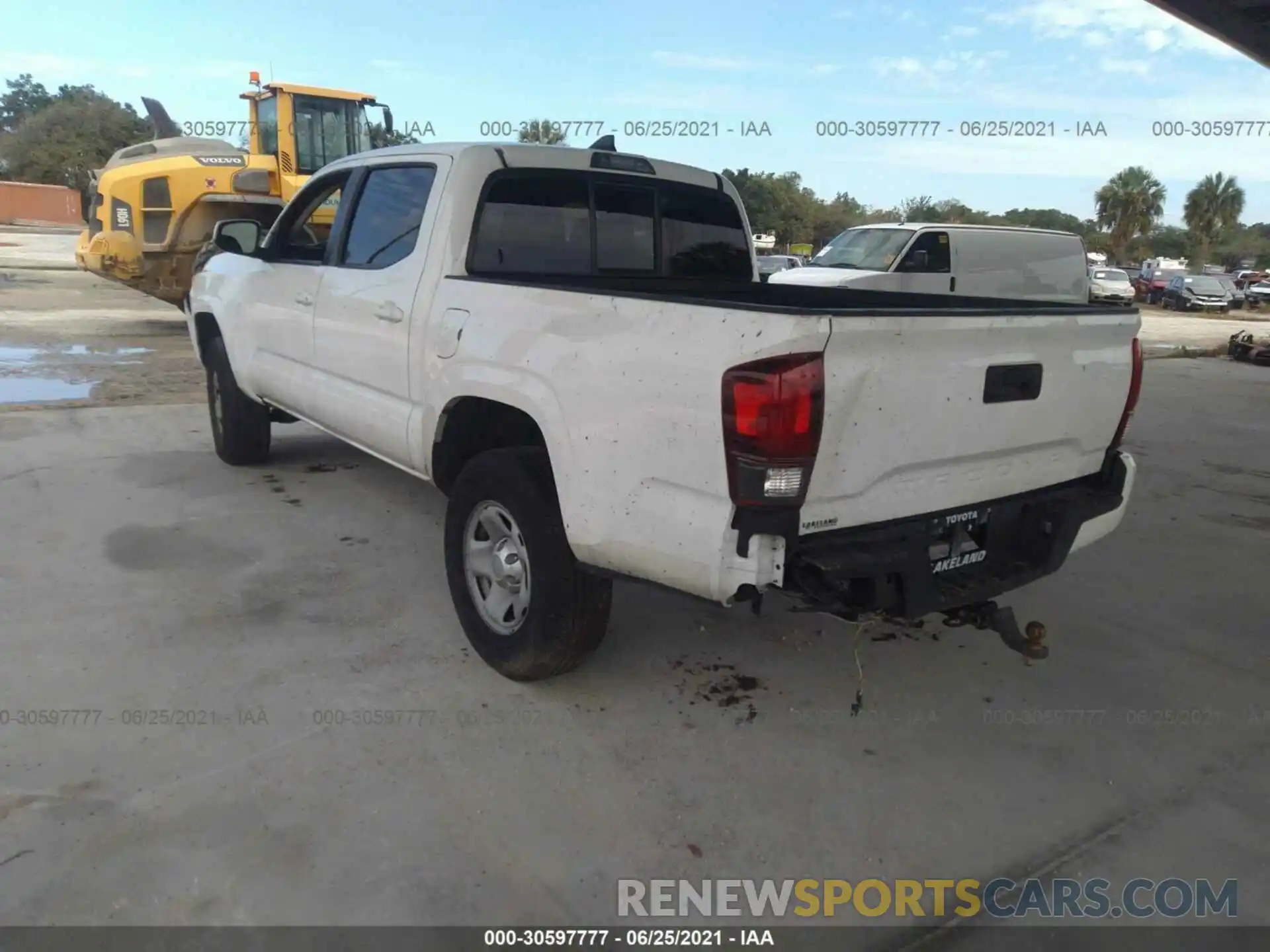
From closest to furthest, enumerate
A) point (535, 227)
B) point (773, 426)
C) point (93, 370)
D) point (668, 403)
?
point (773, 426), point (668, 403), point (535, 227), point (93, 370)

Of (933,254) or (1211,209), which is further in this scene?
(1211,209)

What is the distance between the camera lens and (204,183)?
11.9m

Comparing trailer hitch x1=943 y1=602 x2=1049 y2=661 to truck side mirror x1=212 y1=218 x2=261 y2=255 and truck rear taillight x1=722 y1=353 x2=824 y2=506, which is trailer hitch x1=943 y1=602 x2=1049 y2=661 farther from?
truck side mirror x1=212 y1=218 x2=261 y2=255

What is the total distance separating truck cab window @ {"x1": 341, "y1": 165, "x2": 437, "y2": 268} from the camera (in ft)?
12.8

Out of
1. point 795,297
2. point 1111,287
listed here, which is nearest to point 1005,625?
point 795,297

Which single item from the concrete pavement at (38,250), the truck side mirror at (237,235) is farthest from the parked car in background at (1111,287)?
the concrete pavement at (38,250)

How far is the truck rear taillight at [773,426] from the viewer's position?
2350mm

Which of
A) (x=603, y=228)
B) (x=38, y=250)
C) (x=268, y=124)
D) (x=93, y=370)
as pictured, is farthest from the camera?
(x=38, y=250)

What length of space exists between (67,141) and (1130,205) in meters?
66.3

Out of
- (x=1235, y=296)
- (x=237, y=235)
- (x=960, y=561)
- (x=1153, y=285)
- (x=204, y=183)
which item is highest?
(x=204, y=183)

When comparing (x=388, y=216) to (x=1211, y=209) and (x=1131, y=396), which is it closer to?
(x=1131, y=396)

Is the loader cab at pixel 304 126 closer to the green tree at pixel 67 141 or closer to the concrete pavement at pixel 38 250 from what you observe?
the concrete pavement at pixel 38 250

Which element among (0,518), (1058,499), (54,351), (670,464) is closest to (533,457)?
(670,464)

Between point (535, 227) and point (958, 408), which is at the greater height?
point (535, 227)
